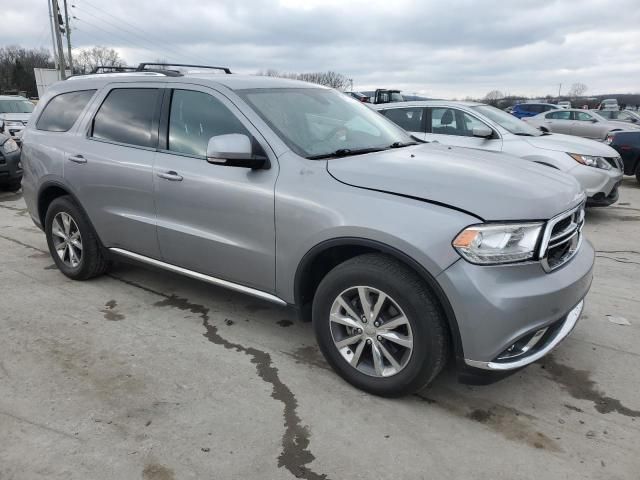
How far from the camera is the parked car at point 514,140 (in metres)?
6.90

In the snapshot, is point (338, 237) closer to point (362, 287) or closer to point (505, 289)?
point (362, 287)

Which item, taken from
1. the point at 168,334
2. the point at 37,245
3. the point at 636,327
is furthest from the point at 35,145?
the point at 636,327

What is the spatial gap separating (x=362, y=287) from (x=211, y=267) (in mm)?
1256

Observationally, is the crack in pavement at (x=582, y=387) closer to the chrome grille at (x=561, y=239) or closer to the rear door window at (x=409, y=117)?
the chrome grille at (x=561, y=239)

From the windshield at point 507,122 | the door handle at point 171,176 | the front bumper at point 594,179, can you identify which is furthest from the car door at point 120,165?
the front bumper at point 594,179

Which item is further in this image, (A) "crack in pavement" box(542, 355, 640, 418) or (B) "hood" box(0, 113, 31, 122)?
(B) "hood" box(0, 113, 31, 122)

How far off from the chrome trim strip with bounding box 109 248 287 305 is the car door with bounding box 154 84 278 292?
39 mm

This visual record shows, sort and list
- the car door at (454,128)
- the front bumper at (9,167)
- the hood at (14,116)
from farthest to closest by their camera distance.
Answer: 1. the hood at (14,116)
2. the front bumper at (9,167)
3. the car door at (454,128)

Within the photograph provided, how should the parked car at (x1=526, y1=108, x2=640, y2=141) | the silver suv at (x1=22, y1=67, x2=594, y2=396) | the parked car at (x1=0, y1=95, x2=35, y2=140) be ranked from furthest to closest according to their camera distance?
the parked car at (x1=526, y1=108, x2=640, y2=141), the parked car at (x1=0, y1=95, x2=35, y2=140), the silver suv at (x1=22, y1=67, x2=594, y2=396)

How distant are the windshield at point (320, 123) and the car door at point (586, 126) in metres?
14.5

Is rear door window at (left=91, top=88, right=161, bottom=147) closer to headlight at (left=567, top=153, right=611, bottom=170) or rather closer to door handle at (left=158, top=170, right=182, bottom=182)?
door handle at (left=158, top=170, right=182, bottom=182)

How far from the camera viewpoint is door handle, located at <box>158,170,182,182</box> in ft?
11.6

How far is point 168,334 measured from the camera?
12.1 ft

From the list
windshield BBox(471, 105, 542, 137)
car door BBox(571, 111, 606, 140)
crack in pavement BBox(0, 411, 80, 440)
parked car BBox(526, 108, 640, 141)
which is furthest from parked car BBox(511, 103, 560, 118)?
crack in pavement BBox(0, 411, 80, 440)
